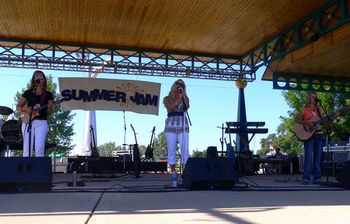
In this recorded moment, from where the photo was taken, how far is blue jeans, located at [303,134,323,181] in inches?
302

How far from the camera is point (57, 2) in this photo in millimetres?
9141

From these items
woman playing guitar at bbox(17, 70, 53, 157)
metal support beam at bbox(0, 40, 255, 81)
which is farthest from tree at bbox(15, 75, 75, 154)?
woman playing guitar at bbox(17, 70, 53, 157)

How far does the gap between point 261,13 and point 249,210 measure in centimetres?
696

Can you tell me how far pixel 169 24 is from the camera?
10.4 metres

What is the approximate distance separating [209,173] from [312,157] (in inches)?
114

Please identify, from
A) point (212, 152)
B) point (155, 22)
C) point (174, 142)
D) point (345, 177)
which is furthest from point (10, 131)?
point (345, 177)

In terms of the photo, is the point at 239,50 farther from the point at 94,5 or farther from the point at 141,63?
the point at 94,5

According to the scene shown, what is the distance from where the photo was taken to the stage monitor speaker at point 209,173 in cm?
565

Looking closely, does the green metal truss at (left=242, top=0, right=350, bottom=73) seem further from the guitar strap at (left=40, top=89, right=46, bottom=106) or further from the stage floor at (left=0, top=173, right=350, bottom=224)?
the guitar strap at (left=40, top=89, right=46, bottom=106)

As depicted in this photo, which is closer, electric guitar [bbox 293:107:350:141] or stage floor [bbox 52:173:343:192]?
stage floor [bbox 52:173:343:192]

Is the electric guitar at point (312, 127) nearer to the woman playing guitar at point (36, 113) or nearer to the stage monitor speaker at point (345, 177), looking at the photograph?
the stage monitor speaker at point (345, 177)

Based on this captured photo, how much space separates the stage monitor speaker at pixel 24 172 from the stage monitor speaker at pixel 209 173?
185 centimetres

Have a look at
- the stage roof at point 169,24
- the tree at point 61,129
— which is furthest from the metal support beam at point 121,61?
the tree at point 61,129

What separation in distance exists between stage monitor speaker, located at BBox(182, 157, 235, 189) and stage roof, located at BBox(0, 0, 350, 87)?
443 cm
